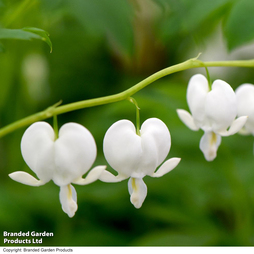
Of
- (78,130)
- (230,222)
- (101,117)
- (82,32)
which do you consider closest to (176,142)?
(101,117)

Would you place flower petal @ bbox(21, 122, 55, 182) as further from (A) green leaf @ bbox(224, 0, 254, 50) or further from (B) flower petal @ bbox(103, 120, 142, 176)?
(A) green leaf @ bbox(224, 0, 254, 50)

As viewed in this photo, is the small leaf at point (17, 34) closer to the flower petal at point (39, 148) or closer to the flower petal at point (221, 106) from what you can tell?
the flower petal at point (39, 148)

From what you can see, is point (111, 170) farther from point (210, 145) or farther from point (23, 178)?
point (23, 178)

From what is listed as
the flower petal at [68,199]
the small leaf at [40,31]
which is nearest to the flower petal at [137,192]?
the flower petal at [68,199]

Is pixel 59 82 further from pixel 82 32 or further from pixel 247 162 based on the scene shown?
pixel 247 162

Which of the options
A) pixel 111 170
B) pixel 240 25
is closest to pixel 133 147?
pixel 240 25

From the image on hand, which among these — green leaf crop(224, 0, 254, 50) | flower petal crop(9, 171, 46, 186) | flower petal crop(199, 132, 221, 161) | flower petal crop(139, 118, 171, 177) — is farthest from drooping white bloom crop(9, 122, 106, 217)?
green leaf crop(224, 0, 254, 50)
